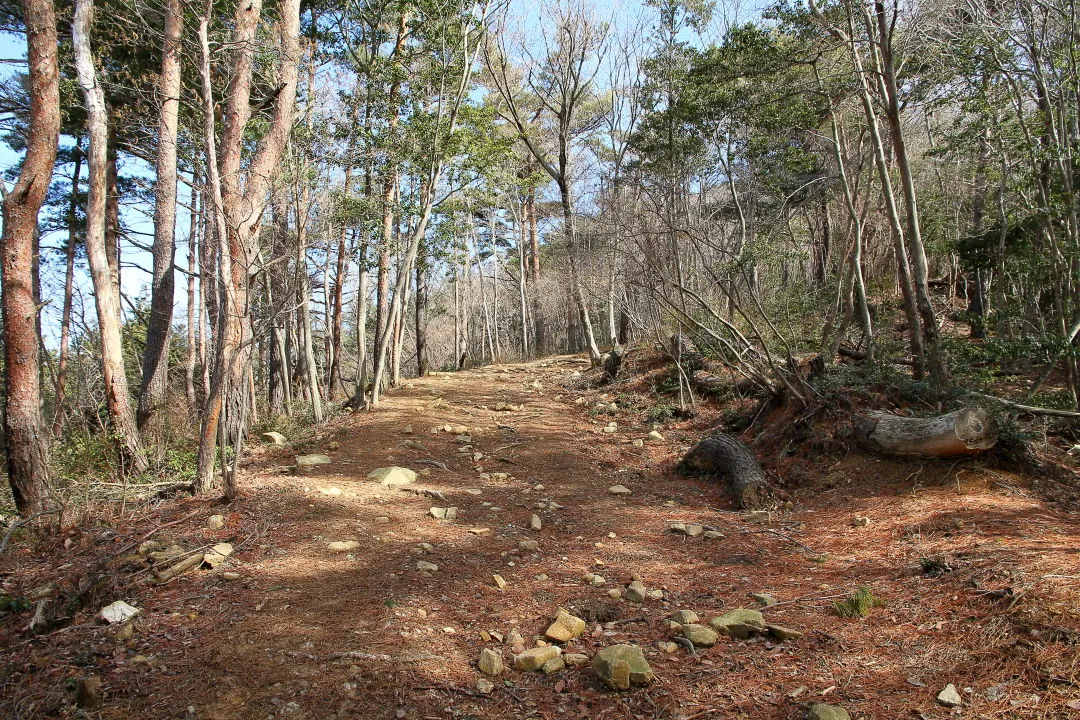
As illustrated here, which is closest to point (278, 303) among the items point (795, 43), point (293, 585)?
point (293, 585)

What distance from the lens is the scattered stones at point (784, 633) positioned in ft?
9.55

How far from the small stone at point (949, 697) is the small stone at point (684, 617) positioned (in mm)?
1141

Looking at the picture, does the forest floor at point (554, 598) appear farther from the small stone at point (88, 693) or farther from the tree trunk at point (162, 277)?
the tree trunk at point (162, 277)

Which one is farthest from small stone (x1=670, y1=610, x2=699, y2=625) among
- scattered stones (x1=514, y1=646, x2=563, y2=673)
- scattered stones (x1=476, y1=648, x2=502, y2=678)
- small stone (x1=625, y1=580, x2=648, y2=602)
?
scattered stones (x1=476, y1=648, x2=502, y2=678)

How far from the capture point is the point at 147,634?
9.77 feet

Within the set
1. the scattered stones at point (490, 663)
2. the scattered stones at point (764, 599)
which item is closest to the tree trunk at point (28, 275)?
the scattered stones at point (490, 663)

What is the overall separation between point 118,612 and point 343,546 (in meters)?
1.35

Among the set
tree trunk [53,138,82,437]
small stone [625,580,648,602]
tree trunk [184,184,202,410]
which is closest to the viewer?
small stone [625,580,648,602]

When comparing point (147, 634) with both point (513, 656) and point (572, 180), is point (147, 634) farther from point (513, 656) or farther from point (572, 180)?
point (572, 180)

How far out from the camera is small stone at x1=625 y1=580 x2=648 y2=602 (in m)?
3.54

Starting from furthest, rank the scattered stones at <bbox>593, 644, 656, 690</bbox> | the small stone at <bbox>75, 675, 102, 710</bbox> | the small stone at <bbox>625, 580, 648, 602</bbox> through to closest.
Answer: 1. the small stone at <bbox>625, 580, 648, 602</bbox>
2. the scattered stones at <bbox>593, 644, 656, 690</bbox>
3. the small stone at <bbox>75, 675, 102, 710</bbox>

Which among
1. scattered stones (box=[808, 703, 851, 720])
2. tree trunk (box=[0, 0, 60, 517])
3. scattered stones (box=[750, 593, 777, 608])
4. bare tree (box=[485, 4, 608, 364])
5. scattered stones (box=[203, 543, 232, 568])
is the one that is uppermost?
bare tree (box=[485, 4, 608, 364])

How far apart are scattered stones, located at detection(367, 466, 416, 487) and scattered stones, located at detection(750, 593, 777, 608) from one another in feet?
11.5

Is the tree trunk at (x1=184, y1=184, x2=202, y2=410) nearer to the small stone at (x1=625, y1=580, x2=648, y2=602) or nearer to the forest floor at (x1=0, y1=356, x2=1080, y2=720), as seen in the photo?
the forest floor at (x1=0, y1=356, x2=1080, y2=720)
